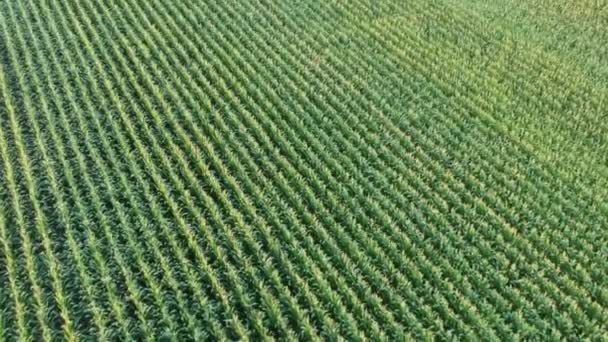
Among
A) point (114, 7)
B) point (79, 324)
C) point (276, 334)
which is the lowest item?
point (114, 7)

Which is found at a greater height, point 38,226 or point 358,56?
point 358,56

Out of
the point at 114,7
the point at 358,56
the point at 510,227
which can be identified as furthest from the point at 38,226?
the point at 114,7

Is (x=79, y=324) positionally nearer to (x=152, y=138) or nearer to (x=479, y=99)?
(x=152, y=138)

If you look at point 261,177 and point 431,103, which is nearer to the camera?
point 261,177

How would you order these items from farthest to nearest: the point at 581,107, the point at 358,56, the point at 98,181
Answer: the point at 358,56, the point at 581,107, the point at 98,181

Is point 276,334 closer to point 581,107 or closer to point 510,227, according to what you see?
point 510,227

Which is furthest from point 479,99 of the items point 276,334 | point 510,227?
point 276,334

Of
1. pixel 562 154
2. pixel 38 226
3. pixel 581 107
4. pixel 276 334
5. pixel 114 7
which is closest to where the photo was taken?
pixel 276 334
